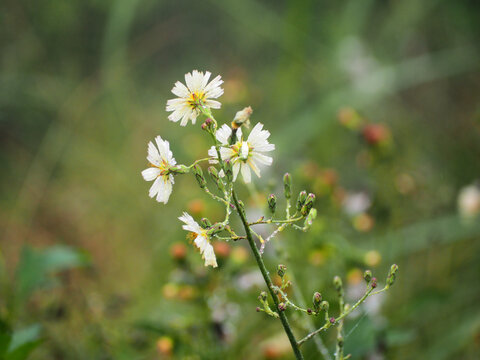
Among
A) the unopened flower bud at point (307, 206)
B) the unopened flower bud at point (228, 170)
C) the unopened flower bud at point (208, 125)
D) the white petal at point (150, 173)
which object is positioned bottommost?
the unopened flower bud at point (307, 206)

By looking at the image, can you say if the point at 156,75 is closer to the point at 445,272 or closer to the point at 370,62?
the point at 370,62

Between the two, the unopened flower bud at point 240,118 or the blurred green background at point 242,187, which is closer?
the unopened flower bud at point 240,118

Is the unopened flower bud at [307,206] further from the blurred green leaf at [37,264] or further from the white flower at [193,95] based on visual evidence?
the blurred green leaf at [37,264]

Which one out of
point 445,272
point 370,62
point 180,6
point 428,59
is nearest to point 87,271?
point 445,272

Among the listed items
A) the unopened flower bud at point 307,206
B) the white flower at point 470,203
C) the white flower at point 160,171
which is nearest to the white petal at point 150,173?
the white flower at point 160,171

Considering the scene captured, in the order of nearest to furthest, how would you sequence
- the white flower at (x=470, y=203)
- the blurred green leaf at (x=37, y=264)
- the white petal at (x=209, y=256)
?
the white petal at (x=209, y=256)
the blurred green leaf at (x=37, y=264)
the white flower at (x=470, y=203)

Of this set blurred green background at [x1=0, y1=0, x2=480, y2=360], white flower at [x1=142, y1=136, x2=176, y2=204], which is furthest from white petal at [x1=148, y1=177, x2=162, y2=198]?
blurred green background at [x1=0, y1=0, x2=480, y2=360]

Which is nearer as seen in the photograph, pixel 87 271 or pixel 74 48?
pixel 87 271

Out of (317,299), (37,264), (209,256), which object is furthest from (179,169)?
(37,264)
